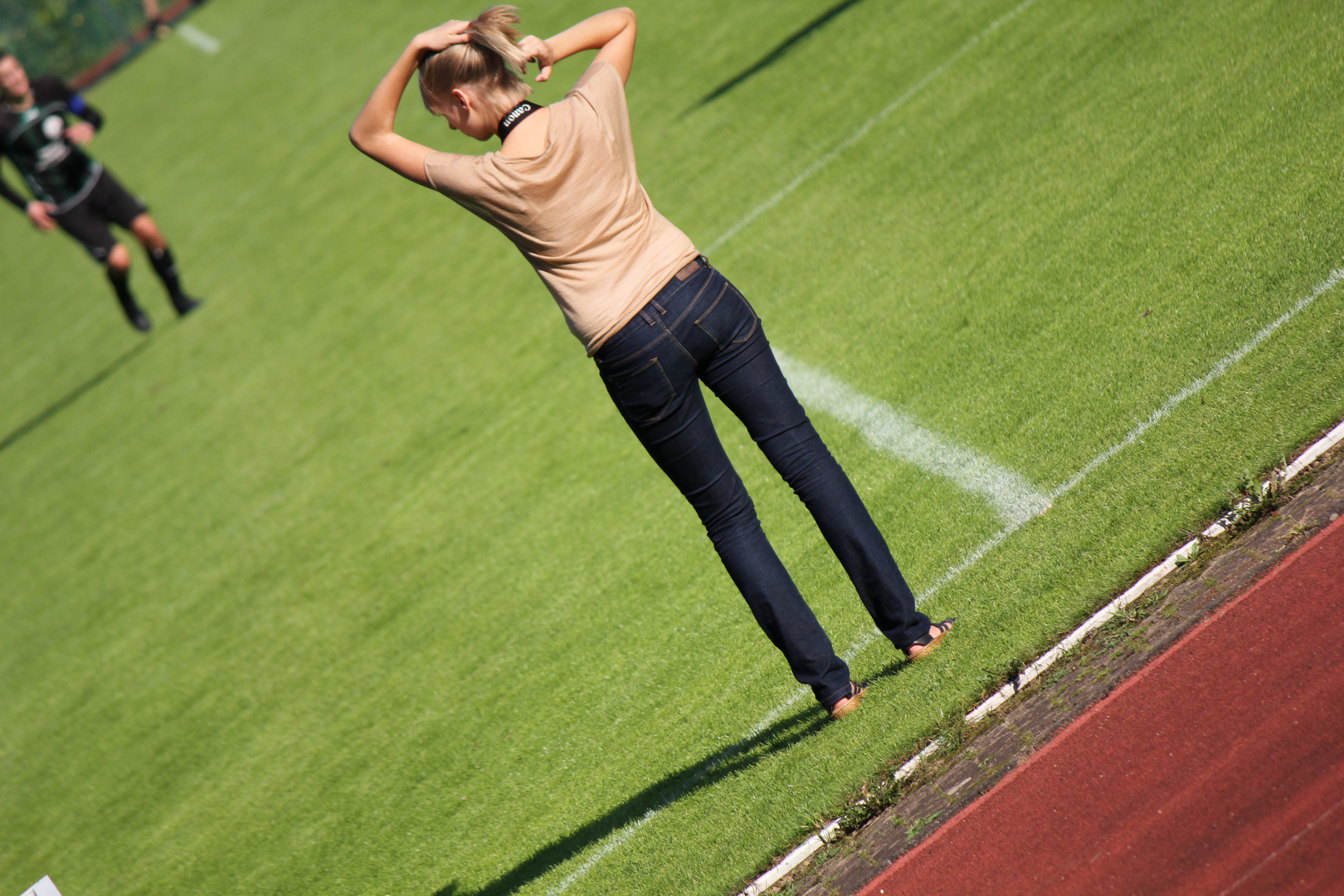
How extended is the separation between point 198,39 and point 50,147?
9884 mm

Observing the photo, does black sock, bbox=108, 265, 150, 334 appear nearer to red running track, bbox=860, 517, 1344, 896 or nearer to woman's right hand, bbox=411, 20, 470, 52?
woman's right hand, bbox=411, 20, 470, 52

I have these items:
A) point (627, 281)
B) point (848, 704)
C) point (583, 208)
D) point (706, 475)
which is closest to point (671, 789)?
point (848, 704)

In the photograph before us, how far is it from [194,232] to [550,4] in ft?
15.9

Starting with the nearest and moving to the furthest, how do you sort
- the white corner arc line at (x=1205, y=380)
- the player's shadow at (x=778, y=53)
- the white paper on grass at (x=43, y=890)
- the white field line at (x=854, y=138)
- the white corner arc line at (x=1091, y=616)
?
the white corner arc line at (x=1091, y=616) < the white paper on grass at (x=43, y=890) < the white corner arc line at (x=1205, y=380) < the white field line at (x=854, y=138) < the player's shadow at (x=778, y=53)

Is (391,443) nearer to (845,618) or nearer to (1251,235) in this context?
(845,618)

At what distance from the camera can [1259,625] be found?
2.88 meters

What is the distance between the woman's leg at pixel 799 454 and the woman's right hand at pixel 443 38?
1.01 m

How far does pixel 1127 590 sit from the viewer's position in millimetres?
3176

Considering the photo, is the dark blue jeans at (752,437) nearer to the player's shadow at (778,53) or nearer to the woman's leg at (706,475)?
the woman's leg at (706,475)

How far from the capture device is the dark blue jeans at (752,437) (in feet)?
9.14

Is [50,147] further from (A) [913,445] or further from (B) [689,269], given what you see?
(B) [689,269]

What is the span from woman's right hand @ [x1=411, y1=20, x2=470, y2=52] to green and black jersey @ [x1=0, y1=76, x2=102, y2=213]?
769 cm

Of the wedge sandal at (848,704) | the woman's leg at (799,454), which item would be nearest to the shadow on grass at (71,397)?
the woman's leg at (799,454)

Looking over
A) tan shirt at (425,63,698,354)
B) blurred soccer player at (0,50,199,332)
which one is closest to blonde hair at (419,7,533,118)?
tan shirt at (425,63,698,354)
